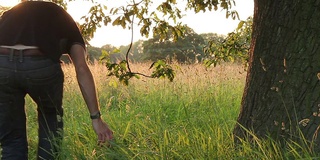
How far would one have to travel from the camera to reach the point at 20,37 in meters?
2.78

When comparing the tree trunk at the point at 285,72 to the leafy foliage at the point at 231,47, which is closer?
the tree trunk at the point at 285,72

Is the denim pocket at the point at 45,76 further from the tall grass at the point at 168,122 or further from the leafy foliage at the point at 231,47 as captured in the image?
the leafy foliage at the point at 231,47

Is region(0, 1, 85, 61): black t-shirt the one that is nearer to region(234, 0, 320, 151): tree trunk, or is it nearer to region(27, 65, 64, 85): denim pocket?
region(27, 65, 64, 85): denim pocket

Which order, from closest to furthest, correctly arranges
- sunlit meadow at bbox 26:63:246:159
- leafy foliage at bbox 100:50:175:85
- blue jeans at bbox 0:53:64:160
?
blue jeans at bbox 0:53:64:160 < sunlit meadow at bbox 26:63:246:159 < leafy foliage at bbox 100:50:175:85

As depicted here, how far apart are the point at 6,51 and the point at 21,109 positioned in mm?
471

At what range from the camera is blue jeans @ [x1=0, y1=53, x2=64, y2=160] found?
278 centimetres

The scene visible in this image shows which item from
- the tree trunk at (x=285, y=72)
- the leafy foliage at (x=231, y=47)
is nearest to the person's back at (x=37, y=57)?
the tree trunk at (x=285, y=72)

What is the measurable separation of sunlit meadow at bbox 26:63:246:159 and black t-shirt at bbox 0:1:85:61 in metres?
0.75

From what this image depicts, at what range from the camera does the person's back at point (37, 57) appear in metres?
2.78

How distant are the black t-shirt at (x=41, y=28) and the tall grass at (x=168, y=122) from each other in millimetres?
741

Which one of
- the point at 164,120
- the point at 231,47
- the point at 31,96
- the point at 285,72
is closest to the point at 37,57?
the point at 31,96

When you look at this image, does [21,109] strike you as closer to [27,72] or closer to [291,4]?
[27,72]

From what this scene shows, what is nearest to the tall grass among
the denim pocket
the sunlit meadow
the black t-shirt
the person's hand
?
the sunlit meadow

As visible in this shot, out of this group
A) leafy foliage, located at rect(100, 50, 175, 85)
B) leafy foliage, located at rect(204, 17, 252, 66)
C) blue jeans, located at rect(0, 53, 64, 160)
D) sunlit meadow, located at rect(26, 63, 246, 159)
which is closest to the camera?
blue jeans, located at rect(0, 53, 64, 160)
